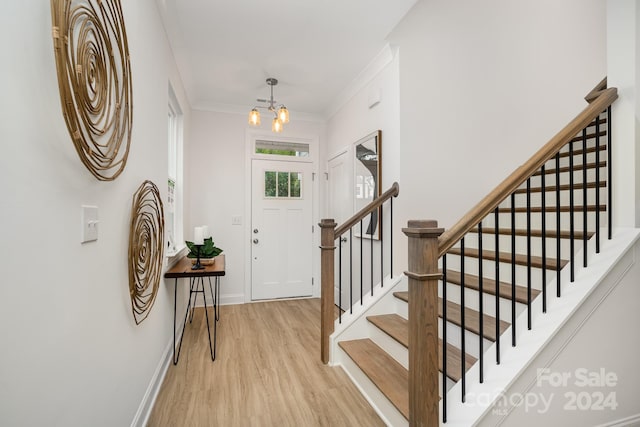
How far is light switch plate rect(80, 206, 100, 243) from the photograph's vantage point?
1110 mm

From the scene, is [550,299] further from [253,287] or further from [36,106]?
[253,287]

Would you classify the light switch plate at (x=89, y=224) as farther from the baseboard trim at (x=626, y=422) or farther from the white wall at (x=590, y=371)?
the baseboard trim at (x=626, y=422)

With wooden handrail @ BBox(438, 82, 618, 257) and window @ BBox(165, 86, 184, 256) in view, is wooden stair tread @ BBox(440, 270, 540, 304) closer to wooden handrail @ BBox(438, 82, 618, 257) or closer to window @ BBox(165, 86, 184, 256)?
wooden handrail @ BBox(438, 82, 618, 257)

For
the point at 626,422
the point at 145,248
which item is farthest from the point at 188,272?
the point at 626,422

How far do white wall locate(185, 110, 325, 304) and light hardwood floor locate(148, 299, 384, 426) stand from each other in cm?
108

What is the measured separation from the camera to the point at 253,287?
444 cm

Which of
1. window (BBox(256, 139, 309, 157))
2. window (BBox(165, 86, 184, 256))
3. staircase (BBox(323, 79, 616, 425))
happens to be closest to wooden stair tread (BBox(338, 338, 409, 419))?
staircase (BBox(323, 79, 616, 425))

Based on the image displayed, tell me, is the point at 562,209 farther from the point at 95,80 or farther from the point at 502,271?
the point at 95,80

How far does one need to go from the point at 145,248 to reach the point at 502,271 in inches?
85.0

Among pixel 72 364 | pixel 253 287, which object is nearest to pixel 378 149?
pixel 253 287

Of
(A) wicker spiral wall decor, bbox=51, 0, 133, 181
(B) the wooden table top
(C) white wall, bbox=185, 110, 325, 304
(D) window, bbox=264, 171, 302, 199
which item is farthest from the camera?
(D) window, bbox=264, 171, 302, 199

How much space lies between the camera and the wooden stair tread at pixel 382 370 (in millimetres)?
1787

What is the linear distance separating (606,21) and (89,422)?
2.87 meters

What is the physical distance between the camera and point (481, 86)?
7.44 ft
